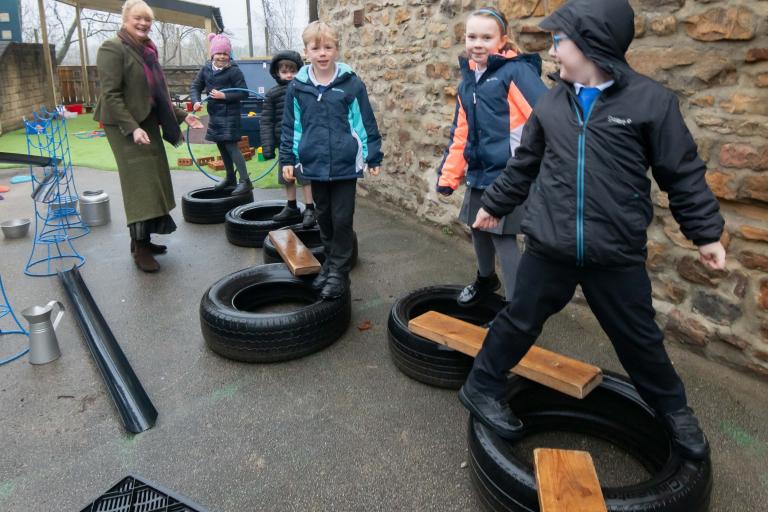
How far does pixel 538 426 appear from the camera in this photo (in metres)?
2.68

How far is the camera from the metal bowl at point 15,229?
566cm

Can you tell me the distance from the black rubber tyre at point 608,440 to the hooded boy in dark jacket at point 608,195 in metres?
0.13

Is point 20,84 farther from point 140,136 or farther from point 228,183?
point 140,136

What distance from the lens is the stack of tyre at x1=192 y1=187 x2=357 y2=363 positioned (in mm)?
3252

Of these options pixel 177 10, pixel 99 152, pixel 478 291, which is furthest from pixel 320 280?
pixel 177 10

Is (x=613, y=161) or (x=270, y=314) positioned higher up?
(x=613, y=161)

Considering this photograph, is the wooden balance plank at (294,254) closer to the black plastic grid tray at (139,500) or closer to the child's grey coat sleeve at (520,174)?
the child's grey coat sleeve at (520,174)

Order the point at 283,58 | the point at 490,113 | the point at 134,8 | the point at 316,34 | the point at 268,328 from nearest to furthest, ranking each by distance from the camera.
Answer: the point at 490,113 → the point at 268,328 → the point at 316,34 → the point at 134,8 → the point at 283,58

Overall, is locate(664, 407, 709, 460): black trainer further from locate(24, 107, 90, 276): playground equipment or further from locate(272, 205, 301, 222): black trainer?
locate(24, 107, 90, 276): playground equipment

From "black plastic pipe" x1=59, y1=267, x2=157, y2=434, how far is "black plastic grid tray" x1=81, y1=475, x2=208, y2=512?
2.02ft

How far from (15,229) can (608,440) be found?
5.84 metres

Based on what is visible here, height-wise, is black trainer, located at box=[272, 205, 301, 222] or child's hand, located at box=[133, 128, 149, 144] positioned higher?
child's hand, located at box=[133, 128, 149, 144]

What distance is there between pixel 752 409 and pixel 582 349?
3.02 ft

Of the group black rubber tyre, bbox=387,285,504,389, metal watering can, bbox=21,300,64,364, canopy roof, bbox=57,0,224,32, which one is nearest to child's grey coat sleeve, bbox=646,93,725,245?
black rubber tyre, bbox=387,285,504,389
